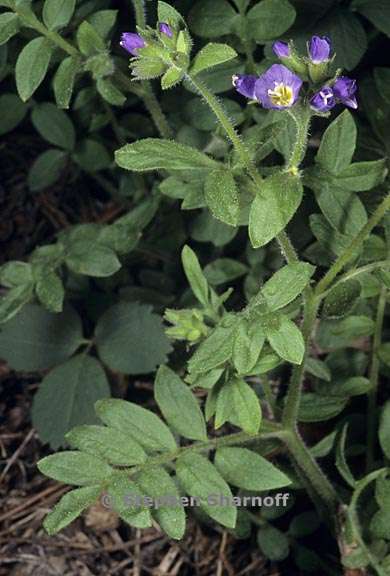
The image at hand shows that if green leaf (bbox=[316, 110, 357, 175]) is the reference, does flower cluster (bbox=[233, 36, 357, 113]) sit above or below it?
above

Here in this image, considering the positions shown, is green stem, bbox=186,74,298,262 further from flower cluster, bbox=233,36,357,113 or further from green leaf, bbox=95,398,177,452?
green leaf, bbox=95,398,177,452

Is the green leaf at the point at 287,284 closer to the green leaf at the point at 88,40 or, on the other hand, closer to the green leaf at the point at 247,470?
the green leaf at the point at 247,470

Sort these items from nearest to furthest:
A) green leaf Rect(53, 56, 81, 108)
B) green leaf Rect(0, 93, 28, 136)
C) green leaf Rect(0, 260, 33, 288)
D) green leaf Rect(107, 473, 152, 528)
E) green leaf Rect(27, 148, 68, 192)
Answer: green leaf Rect(107, 473, 152, 528) < green leaf Rect(53, 56, 81, 108) < green leaf Rect(0, 260, 33, 288) < green leaf Rect(0, 93, 28, 136) < green leaf Rect(27, 148, 68, 192)

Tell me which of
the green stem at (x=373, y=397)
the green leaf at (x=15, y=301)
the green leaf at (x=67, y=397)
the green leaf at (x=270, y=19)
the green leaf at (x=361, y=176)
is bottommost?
the green stem at (x=373, y=397)

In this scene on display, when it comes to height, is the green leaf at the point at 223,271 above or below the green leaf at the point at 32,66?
below

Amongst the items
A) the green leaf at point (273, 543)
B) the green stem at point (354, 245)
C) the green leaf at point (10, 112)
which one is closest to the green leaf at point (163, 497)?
the green stem at point (354, 245)

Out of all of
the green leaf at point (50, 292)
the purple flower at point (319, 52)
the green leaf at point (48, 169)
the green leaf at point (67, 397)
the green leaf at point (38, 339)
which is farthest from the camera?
the green leaf at point (48, 169)

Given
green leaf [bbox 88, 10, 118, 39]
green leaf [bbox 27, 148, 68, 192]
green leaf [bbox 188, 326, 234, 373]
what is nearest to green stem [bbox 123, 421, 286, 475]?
green leaf [bbox 188, 326, 234, 373]
